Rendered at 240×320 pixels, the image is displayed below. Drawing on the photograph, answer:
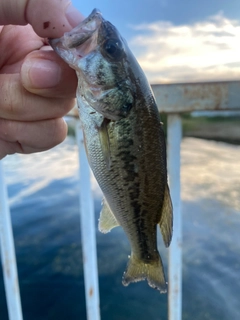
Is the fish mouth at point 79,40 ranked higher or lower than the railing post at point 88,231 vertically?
higher

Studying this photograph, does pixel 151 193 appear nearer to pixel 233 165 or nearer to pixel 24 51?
pixel 24 51

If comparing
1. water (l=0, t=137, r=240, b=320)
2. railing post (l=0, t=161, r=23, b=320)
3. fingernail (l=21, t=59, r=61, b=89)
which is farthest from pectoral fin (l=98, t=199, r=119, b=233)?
water (l=0, t=137, r=240, b=320)

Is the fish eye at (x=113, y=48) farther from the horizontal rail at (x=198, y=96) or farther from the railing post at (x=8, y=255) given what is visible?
the railing post at (x=8, y=255)

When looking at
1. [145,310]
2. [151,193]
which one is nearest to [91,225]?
[151,193]

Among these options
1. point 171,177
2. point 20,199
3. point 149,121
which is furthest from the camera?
point 20,199

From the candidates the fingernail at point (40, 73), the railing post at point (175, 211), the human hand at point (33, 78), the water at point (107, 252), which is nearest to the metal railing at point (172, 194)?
the railing post at point (175, 211)

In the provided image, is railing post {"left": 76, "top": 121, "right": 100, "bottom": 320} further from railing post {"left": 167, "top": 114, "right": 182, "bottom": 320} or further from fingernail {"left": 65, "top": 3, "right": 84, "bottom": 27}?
fingernail {"left": 65, "top": 3, "right": 84, "bottom": 27}
